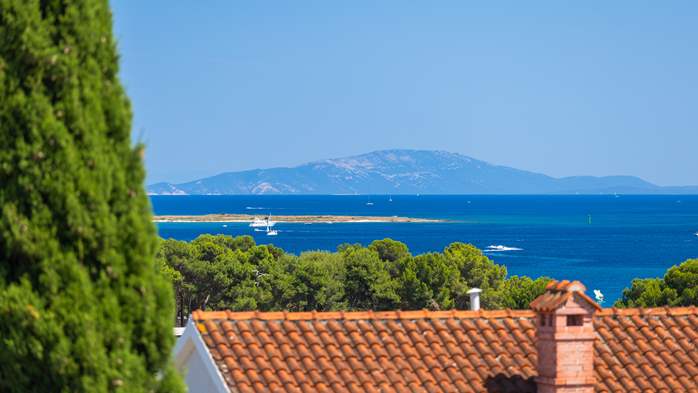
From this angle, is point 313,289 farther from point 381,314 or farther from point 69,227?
point 69,227

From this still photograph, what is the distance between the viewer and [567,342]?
34.2ft

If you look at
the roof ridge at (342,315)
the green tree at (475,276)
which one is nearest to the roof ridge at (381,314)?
the roof ridge at (342,315)

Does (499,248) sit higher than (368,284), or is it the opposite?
(368,284)

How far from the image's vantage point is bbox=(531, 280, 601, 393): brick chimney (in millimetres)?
10375

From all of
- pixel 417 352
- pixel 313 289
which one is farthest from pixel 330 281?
pixel 417 352

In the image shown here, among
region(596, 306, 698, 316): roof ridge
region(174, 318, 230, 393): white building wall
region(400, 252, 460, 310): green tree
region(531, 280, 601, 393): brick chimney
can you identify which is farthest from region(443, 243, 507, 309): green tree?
region(174, 318, 230, 393): white building wall

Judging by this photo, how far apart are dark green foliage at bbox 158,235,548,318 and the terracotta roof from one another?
120 ft

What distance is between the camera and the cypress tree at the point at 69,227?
7715mm

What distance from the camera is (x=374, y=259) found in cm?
5269

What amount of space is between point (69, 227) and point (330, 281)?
4361 cm

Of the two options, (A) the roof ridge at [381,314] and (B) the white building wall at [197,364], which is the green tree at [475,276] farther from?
(B) the white building wall at [197,364]

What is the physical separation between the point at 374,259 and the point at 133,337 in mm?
44831

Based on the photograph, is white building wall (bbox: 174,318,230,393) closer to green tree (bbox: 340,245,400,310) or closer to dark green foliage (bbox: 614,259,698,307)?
dark green foliage (bbox: 614,259,698,307)

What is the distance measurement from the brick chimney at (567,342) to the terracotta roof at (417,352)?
1.54 ft
